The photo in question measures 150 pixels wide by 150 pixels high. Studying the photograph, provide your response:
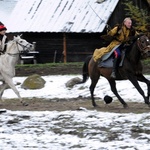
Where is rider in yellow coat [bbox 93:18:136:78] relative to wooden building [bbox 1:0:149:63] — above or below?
above

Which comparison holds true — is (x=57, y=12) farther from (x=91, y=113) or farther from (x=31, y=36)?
(x=91, y=113)

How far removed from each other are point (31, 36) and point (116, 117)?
22359mm

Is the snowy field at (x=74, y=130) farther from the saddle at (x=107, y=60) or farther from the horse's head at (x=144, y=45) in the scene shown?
the horse's head at (x=144, y=45)

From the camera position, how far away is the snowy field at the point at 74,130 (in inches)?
317

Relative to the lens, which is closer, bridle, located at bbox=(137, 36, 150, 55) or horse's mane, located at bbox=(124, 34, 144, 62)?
bridle, located at bbox=(137, 36, 150, 55)

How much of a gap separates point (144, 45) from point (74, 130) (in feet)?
11.1

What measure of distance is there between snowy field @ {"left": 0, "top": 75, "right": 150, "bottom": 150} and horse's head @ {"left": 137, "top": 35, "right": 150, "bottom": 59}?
1718 millimetres

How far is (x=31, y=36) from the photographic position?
3231 centimetres

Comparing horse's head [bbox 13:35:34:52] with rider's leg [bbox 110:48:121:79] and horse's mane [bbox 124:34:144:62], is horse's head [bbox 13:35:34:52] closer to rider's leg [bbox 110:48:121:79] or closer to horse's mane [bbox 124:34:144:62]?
rider's leg [bbox 110:48:121:79]

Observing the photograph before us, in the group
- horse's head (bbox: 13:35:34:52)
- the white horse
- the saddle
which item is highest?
the saddle

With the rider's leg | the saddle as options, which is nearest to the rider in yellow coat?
the rider's leg

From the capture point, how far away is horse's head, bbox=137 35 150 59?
11.8m

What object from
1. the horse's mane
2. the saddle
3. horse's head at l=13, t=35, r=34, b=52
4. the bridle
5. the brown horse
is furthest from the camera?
horse's head at l=13, t=35, r=34, b=52

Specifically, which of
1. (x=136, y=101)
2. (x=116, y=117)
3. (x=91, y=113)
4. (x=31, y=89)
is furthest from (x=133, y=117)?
(x=31, y=89)
